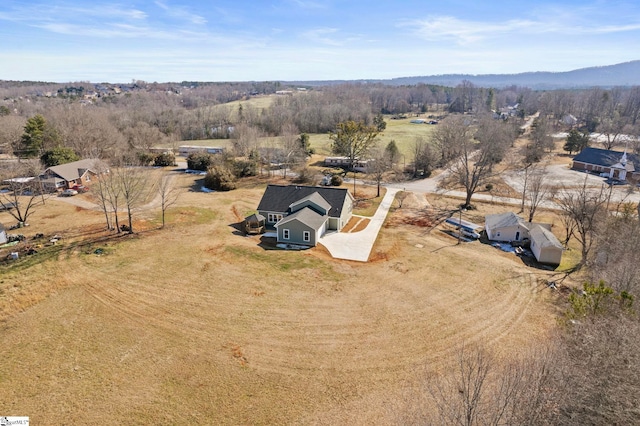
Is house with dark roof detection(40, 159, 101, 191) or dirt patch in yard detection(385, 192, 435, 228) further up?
house with dark roof detection(40, 159, 101, 191)

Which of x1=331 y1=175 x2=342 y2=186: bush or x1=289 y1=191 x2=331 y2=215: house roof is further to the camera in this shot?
x1=331 y1=175 x2=342 y2=186: bush

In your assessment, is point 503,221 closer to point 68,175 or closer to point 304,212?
point 304,212

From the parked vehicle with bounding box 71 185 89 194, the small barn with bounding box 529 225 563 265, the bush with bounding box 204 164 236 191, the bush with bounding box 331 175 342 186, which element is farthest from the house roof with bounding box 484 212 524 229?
the parked vehicle with bounding box 71 185 89 194

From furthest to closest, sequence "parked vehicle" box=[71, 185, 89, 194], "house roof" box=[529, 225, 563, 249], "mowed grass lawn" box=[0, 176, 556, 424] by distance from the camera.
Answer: "parked vehicle" box=[71, 185, 89, 194]
"house roof" box=[529, 225, 563, 249]
"mowed grass lawn" box=[0, 176, 556, 424]

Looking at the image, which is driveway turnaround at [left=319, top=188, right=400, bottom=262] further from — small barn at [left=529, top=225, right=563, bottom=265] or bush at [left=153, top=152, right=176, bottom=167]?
bush at [left=153, top=152, right=176, bottom=167]

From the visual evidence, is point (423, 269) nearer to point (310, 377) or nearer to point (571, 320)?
point (571, 320)

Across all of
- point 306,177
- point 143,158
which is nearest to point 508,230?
point 306,177

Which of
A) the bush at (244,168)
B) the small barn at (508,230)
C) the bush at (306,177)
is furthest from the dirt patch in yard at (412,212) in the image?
the bush at (244,168)
